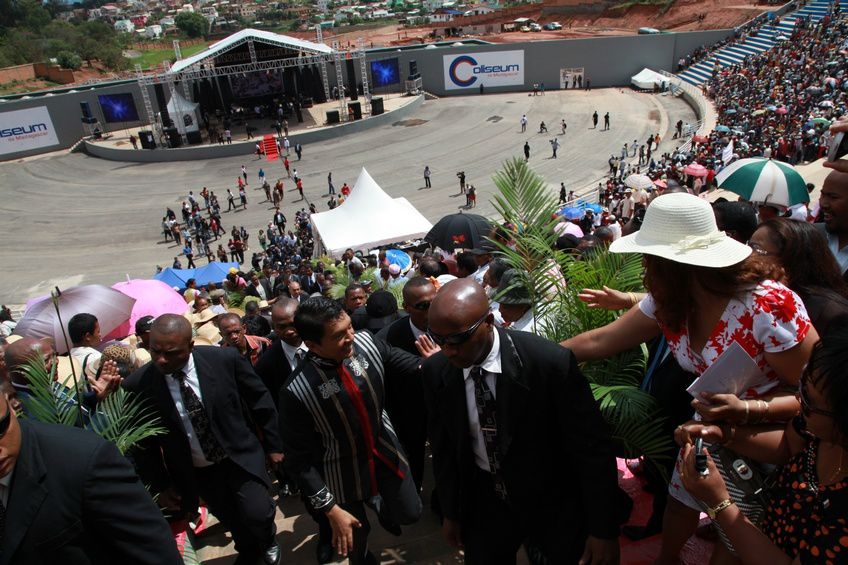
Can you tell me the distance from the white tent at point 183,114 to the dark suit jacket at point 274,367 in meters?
36.7

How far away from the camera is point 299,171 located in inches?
1261

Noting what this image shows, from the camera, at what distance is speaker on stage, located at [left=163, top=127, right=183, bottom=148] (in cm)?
3627

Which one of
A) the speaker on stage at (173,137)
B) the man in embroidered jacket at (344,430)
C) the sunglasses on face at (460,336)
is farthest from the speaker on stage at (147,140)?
the sunglasses on face at (460,336)

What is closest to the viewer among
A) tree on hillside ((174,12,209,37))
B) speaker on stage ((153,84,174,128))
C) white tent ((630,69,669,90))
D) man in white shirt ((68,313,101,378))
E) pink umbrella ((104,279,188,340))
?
man in white shirt ((68,313,101,378))

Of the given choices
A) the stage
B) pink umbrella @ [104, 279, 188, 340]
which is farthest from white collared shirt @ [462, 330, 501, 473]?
the stage

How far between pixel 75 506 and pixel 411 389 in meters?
2.12

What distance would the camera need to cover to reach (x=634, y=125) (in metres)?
33.8

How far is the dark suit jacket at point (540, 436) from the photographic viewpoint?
8.61ft

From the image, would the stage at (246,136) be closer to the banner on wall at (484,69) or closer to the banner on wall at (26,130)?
the banner on wall at (26,130)

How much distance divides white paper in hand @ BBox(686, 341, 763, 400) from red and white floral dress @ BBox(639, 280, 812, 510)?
0.07m

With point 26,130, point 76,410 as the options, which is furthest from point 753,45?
point 26,130

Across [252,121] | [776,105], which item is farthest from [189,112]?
[776,105]

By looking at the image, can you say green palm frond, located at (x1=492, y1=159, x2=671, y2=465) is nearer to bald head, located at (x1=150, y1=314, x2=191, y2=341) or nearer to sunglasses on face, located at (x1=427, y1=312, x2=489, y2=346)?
sunglasses on face, located at (x1=427, y1=312, x2=489, y2=346)

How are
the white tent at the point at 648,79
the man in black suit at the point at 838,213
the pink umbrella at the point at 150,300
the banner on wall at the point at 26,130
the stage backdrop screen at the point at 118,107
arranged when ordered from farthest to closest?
the white tent at the point at 648,79
the stage backdrop screen at the point at 118,107
the banner on wall at the point at 26,130
the pink umbrella at the point at 150,300
the man in black suit at the point at 838,213
